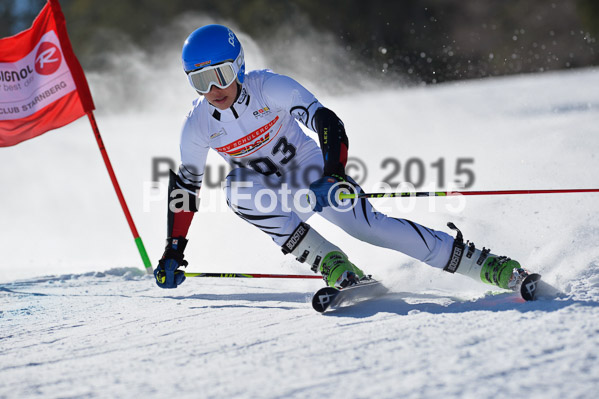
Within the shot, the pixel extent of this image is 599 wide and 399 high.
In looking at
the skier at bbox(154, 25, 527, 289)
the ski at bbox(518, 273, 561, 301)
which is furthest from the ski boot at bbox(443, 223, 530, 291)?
the ski at bbox(518, 273, 561, 301)

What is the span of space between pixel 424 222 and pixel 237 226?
2.10 metres

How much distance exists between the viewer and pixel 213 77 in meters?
3.40

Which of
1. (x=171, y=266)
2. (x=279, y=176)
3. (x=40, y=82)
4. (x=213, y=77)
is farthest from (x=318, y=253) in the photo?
(x=40, y=82)

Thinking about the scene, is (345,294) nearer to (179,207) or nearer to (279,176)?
(279,176)

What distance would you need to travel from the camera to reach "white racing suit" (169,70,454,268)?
11.2 feet

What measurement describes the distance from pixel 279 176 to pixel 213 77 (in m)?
0.69

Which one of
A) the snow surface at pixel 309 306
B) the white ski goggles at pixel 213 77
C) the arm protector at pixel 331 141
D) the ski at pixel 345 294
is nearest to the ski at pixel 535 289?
the snow surface at pixel 309 306

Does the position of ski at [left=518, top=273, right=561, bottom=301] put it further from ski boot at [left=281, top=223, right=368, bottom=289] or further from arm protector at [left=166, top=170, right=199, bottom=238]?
arm protector at [left=166, top=170, right=199, bottom=238]

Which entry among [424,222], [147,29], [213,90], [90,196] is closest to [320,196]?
[213,90]

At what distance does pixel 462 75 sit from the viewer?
893 inches

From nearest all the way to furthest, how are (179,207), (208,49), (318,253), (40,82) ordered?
1. (208,49)
2. (318,253)
3. (179,207)
4. (40,82)

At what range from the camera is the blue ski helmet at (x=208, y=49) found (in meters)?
3.37

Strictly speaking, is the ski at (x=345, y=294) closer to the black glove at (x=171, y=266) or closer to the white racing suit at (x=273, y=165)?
the white racing suit at (x=273, y=165)

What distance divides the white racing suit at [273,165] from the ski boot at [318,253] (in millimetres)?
49
